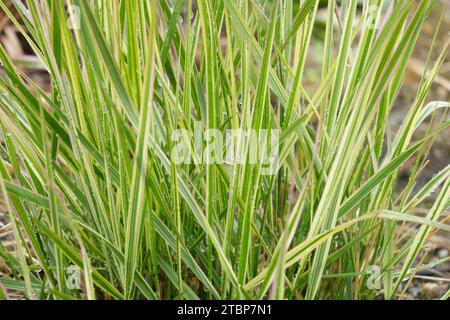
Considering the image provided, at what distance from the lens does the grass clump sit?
2.32 feet

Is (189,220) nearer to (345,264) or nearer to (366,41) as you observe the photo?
(345,264)

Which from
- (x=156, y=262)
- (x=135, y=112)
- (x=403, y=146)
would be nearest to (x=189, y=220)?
(x=156, y=262)

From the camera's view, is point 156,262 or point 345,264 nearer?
point 156,262

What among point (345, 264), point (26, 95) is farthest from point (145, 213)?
point (345, 264)

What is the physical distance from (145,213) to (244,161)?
0.13 m

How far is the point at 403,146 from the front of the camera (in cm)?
86

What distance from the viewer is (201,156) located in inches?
31.9

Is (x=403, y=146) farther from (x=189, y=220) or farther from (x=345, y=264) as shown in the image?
(x=189, y=220)

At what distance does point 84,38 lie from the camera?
73cm

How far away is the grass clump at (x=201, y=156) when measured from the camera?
2.32 feet
